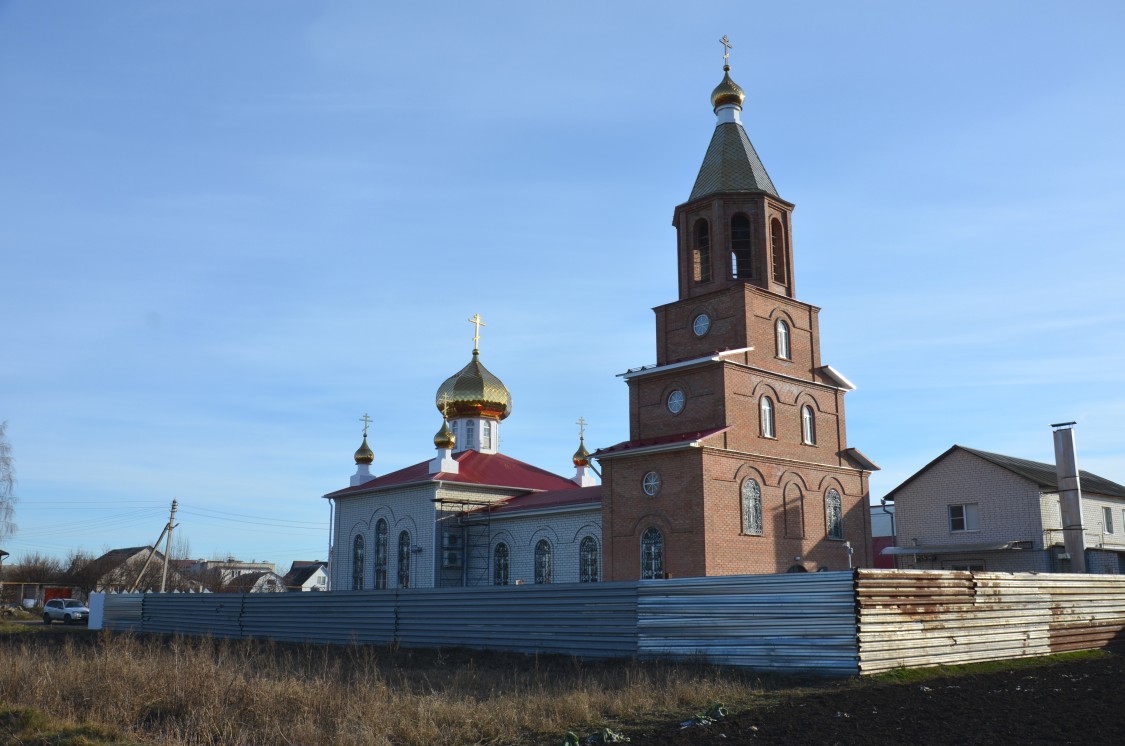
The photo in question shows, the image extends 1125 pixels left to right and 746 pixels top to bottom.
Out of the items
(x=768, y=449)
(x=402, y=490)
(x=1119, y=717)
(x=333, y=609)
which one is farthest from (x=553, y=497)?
(x=1119, y=717)

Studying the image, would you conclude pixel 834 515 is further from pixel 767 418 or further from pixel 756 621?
pixel 756 621

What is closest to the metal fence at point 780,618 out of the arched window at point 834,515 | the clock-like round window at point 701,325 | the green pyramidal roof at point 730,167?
the arched window at point 834,515

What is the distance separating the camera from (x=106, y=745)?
28.7ft

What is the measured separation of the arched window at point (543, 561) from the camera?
29.5 m

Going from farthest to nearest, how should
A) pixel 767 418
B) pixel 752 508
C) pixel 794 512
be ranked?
pixel 767 418
pixel 794 512
pixel 752 508

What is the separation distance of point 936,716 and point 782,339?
17959mm

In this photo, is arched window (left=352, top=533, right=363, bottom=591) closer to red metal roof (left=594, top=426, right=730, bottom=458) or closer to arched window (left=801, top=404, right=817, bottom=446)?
red metal roof (left=594, top=426, right=730, bottom=458)

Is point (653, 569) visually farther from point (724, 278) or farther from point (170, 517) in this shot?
point (170, 517)

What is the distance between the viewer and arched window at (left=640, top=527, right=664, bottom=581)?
24125 mm

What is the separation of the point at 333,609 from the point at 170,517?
849 inches

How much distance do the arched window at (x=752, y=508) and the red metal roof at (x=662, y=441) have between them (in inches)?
66.2

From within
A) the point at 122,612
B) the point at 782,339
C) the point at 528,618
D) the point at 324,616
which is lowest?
the point at 122,612

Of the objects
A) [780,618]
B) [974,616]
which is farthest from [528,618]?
[974,616]

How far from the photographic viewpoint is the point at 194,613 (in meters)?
26.0
